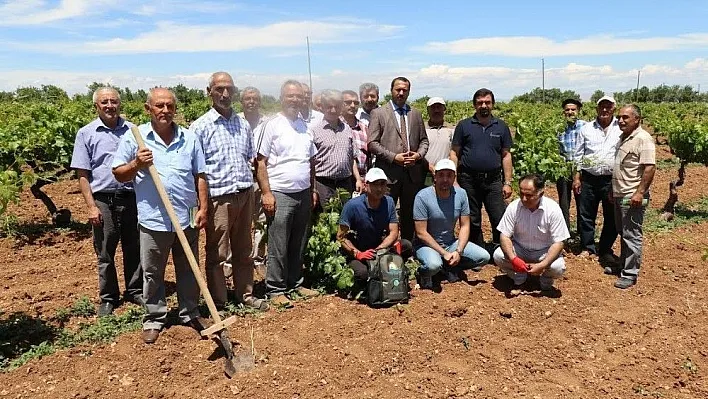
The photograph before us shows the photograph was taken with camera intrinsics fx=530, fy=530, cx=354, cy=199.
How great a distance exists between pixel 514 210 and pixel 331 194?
1770mm

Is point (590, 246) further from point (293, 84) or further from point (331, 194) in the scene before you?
point (293, 84)

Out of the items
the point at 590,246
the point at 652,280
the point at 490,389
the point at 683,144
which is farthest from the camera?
the point at 683,144

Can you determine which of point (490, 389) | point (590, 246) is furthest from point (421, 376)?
point (590, 246)

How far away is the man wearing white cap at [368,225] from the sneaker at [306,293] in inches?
17.1

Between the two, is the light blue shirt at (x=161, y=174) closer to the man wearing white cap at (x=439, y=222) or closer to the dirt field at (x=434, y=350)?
the dirt field at (x=434, y=350)

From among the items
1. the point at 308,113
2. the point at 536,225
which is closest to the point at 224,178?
the point at 308,113

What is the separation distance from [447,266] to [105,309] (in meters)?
3.22

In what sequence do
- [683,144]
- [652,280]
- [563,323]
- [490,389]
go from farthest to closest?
[683,144], [652,280], [563,323], [490,389]

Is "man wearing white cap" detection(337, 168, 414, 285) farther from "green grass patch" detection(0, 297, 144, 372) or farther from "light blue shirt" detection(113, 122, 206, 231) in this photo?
"green grass patch" detection(0, 297, 144, 372)

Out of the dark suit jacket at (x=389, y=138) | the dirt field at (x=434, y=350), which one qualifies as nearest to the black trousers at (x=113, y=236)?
the dirt field at (x=434, y=350)

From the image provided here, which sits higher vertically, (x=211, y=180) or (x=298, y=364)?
(x=211, y=180)

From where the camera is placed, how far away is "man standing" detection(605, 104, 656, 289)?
5.07 meters

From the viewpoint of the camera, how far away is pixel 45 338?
4312 millimetres

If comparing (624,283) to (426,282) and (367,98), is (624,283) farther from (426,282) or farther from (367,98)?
(367,98)
